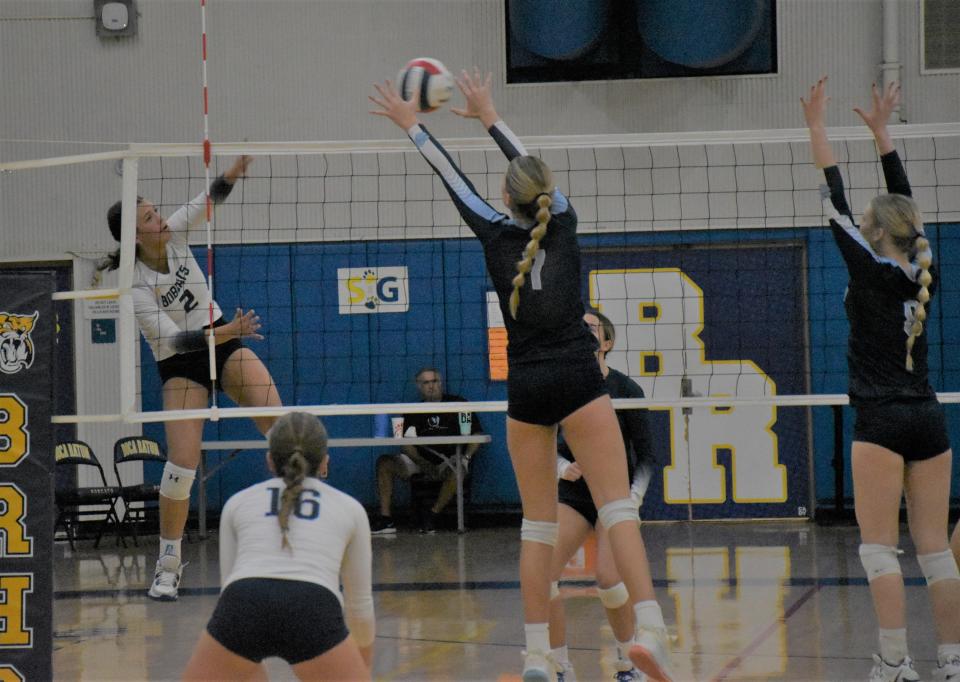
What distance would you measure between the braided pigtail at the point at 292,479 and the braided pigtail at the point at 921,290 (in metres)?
2.49

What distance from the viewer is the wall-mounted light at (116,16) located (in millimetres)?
11852

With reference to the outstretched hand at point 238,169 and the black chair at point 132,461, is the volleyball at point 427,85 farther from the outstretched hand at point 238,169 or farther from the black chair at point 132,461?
the black chair at point 132,461

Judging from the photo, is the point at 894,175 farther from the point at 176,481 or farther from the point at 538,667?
the point at 176,481

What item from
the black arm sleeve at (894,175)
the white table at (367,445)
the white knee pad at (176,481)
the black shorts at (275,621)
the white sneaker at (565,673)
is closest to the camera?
the black shorts at (275,621)

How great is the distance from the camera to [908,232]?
4.79m

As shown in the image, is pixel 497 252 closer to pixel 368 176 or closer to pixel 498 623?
pixel 498 623

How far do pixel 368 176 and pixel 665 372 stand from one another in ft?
11.2

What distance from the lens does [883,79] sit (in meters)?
11.5

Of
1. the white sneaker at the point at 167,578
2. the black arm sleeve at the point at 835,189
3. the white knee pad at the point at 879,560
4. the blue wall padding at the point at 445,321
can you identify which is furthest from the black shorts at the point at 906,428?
the blue wall padding at the point at 445,321

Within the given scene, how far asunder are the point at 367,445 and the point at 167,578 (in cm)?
515

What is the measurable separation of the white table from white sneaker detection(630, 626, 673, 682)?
6722mm

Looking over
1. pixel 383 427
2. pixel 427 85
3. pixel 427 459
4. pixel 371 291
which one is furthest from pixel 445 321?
pixel 427 85

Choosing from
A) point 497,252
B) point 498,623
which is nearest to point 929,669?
point 498,623

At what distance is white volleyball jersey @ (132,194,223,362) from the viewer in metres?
6.34
